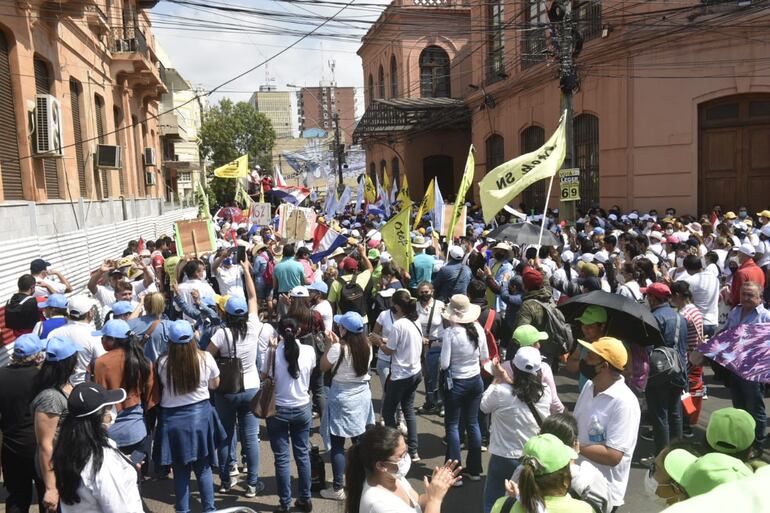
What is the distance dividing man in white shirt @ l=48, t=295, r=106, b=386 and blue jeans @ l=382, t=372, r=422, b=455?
98.5 inches

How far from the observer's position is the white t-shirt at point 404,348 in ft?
19.2


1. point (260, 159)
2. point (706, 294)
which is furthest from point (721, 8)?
point (260, 159)

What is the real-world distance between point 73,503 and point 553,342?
14.3ft

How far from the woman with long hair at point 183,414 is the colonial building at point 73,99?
362 inches

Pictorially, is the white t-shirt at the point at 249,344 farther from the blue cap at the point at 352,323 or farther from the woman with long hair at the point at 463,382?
the woman with long hair at the point at 463,382

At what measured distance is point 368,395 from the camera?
5348 millimetres

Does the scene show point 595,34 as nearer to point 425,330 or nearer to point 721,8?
point 721,8

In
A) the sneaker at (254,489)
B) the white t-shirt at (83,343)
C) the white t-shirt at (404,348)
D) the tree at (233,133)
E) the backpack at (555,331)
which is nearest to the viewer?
the white t-shirt at (83,343)

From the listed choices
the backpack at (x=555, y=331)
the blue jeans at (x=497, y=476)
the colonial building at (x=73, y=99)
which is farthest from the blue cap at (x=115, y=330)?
the colonial building at (x=73, y=99)

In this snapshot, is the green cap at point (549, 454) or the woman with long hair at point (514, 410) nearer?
the green cap at point (549, 454)

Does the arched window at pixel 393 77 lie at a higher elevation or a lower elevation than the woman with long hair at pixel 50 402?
higher

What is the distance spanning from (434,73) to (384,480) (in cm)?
3396

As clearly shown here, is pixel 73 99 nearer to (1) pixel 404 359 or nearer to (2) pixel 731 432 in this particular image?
(1) pixel 404 359

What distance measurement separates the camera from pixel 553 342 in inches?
245
